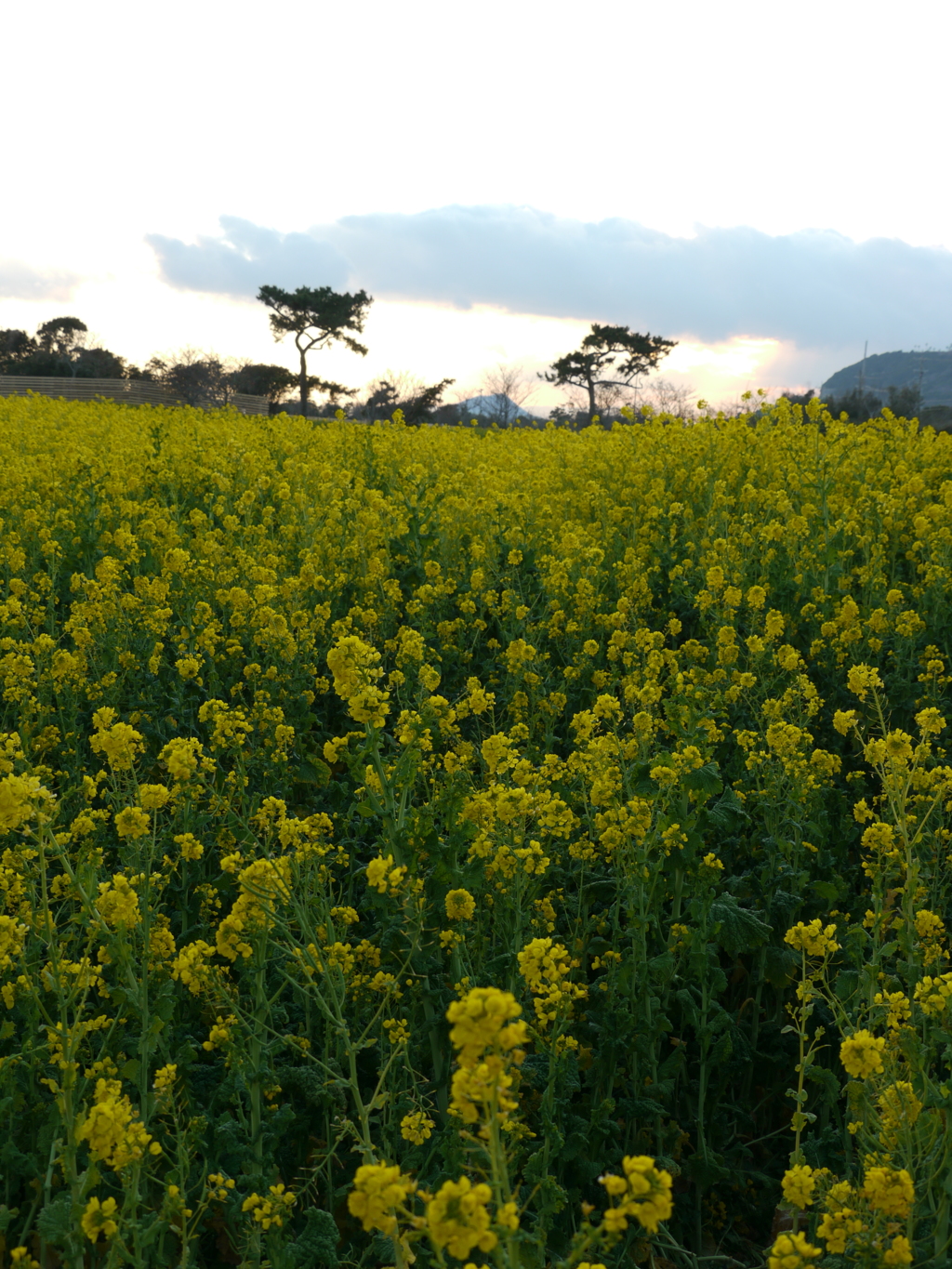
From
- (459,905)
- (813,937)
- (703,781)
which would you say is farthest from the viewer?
(703,781)

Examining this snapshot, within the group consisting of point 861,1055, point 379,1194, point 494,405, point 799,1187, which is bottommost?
point 799,1187

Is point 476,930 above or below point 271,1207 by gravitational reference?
above

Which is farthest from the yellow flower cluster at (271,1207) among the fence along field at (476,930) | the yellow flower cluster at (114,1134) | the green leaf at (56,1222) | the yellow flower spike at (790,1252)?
the yellow flower spike at (790,1252)

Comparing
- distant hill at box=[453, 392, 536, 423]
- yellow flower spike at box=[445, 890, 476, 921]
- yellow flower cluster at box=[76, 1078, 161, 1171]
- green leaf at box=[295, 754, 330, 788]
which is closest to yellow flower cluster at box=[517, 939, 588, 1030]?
yellow flower spike at box=[445, 890, 476, 921]

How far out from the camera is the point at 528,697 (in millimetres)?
4945

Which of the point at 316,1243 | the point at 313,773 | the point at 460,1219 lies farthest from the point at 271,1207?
the point at 313,773

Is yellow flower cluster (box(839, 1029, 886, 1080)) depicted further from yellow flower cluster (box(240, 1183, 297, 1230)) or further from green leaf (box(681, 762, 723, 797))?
yellow flower cluster (box(240, 1183, 297, 1230))

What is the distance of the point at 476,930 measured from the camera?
3.07 meters

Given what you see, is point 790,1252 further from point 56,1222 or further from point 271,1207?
point 56,1222

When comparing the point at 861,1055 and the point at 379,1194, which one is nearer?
the point at 379,1194

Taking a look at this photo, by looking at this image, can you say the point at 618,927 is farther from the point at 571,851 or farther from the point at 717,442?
the point at 717,442

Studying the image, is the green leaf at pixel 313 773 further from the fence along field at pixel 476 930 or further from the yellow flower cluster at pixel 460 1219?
the yellow flower cluster at pixel 460 1219

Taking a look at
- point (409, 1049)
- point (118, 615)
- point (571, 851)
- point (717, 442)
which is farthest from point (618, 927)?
point (717, 442)

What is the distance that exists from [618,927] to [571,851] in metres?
0.30
